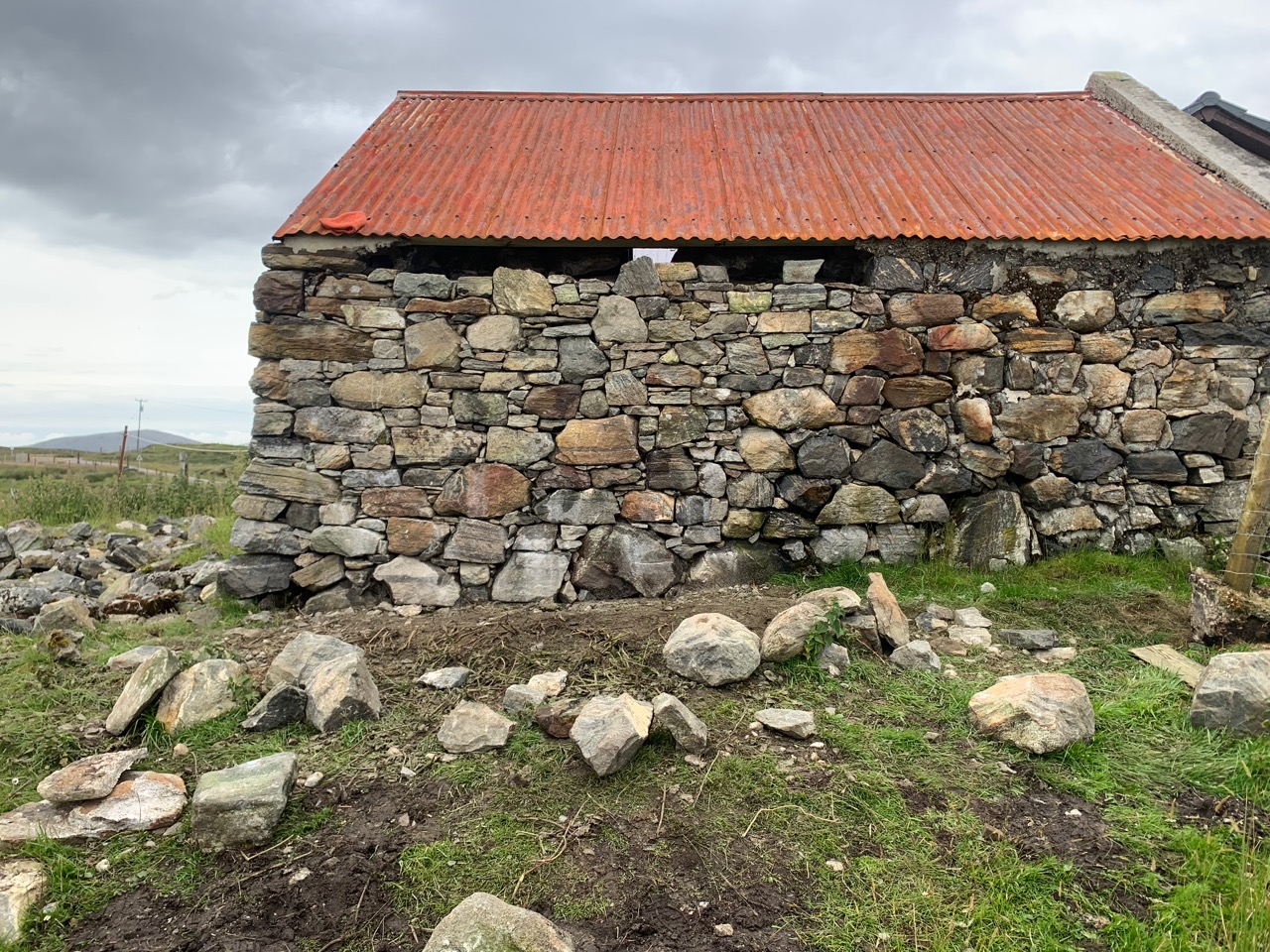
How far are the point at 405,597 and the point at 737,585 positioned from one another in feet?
8.70

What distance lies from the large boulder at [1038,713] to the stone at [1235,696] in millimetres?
491

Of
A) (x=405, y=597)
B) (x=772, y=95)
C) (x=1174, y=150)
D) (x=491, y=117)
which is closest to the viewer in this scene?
(x=405, y=597)

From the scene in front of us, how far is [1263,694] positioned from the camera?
3201mm

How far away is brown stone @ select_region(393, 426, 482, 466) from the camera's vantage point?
18.6 ft

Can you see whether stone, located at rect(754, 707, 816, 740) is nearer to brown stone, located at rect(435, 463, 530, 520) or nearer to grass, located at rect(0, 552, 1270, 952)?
grass, located at rect(0, 552, 1270, 952)

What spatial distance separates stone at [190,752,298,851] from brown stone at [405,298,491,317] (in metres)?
3.77

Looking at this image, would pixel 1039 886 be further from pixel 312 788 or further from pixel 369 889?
pixel 312 788

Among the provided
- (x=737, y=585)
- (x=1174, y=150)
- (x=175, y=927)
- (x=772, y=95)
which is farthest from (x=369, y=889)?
(x=1174, y=150)

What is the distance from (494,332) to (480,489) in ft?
4.09

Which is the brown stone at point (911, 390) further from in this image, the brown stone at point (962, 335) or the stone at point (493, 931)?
the stone at point (493, 931)

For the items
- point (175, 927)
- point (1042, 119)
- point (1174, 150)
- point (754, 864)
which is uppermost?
point (1042, 119)

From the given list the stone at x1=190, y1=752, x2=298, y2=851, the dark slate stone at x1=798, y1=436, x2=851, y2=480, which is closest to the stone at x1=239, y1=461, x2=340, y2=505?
the stone at x1=190, y1=752, x2=298, y2=851

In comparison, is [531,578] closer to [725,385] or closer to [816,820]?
[725,385]

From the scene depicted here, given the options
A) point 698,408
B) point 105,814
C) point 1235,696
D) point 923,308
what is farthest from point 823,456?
point 105,814
